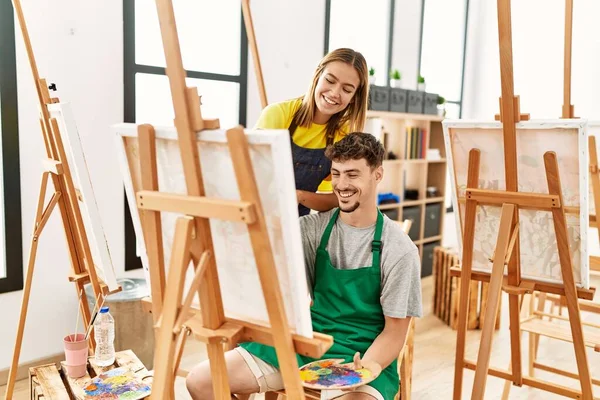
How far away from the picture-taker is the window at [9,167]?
8.29 ft

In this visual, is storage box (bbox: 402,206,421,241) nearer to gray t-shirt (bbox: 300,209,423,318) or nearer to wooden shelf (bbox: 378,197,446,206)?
wooden shelf (bbox: 378,197,446,206)

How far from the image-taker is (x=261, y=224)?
45.1 inches

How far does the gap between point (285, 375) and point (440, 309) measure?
285 cm

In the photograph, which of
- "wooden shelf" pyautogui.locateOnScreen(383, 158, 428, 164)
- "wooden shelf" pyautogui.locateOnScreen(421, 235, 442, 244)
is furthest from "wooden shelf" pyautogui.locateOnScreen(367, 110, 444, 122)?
"wooden shelf" pyautogui.locateOnScreen(421, 235, 442, 244)

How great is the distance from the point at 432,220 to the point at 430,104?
3.26ft

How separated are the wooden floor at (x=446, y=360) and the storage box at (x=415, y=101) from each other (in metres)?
1.67

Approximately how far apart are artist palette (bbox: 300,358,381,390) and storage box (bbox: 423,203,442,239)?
3.45 metres

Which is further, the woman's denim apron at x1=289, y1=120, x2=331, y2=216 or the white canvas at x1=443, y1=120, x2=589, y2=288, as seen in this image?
the woman's denim apron at x1=289, y1=120, x2=331, y2=216

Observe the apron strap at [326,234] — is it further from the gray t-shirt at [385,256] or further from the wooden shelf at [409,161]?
the wooden shelf at [409,161]

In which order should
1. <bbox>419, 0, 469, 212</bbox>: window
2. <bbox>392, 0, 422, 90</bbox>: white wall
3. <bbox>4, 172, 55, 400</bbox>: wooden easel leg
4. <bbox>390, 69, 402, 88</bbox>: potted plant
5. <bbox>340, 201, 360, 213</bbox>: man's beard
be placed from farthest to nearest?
<bbox>419, 0, 469, 212</bbox>: window → <bbox>392, 0, 422, 90</bbox>: white wall → <bbox>390, 69, 402, 88</bbox>: potted plant → <bbox>4, 172, 55, 400</bbox>: wooden easel leg → <bbox>340, 201, 360, 213</bbox>: man's beard

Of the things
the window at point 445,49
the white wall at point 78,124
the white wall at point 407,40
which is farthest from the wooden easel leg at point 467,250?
the window at point 445,49

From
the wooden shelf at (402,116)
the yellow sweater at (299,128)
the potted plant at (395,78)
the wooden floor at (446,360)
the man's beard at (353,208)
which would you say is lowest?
the wooden floor at (446,360)

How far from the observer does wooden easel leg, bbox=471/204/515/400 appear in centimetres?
180

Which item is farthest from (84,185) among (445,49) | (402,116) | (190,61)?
(445,49)
